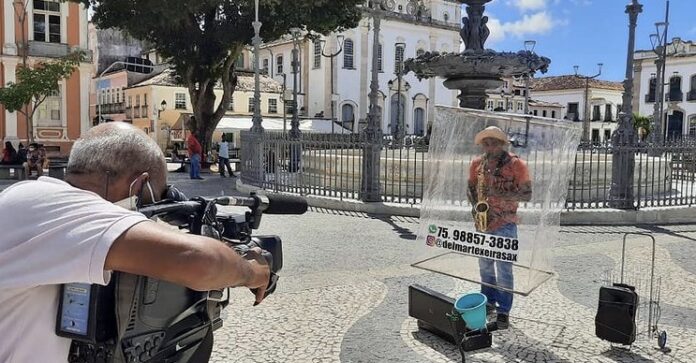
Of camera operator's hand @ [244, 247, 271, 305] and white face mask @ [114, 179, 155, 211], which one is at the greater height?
white face mask @ [114, 179, 155, 211]

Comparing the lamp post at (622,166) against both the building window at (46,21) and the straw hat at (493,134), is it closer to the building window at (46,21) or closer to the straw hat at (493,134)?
the straw hat at (493,134)

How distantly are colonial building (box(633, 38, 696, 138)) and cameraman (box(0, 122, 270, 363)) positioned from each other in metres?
56.2

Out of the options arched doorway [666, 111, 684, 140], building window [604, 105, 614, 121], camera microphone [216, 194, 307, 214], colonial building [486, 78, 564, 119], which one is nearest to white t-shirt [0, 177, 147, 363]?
camera microphone [216, 194, 307, 214]

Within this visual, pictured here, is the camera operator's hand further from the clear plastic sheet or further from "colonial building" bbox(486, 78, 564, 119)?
"colonial building" bbox(486, 78, 564, 119)

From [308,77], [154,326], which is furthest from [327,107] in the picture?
[154,326]

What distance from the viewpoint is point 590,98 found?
212 ft

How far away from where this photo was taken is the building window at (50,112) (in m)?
29.7

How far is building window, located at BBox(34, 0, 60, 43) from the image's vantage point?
1155 inches

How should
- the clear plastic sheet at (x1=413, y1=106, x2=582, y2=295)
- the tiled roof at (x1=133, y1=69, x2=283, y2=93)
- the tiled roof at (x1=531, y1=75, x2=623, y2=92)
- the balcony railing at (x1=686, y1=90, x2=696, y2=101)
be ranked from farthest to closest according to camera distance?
the tiled roof at (x1=531, y1=75, x2=623, y2=92) < the balcony railing at (x1=686, y1=90, x2=696, y2=101) < the tiled roof at (x1=133, y1=69, x2=283, y2=93) < the clear plastic sheet at (x1=413, y1=106, x2=582, y2=295)

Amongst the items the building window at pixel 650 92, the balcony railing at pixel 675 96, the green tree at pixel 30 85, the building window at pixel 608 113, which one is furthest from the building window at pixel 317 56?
the building window at pixel 608 113

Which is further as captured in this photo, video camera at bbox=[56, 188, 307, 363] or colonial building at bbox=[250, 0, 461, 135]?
colonial building at bbox=[250, 0, 461, 135]

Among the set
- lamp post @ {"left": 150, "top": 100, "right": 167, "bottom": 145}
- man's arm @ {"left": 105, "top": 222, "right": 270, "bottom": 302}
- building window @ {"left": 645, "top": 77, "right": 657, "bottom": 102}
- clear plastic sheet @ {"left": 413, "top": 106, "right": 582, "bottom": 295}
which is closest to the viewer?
man's arm @ {"left": 105, "top": 222, "right": 270, "bottom": 302}

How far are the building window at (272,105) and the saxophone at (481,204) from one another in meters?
42.1

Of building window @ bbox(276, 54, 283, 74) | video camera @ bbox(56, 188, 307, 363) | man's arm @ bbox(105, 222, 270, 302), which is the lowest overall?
video camera @ bbox(56, 188, 307, 363)
